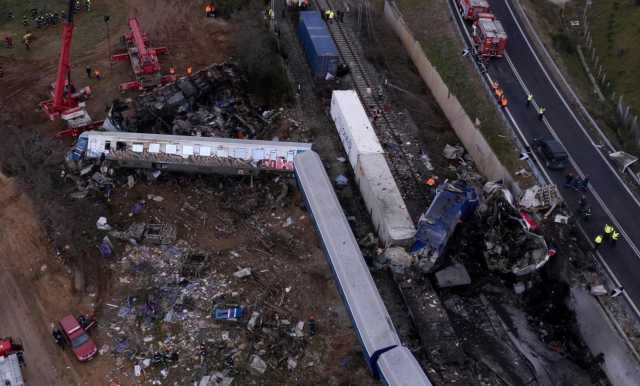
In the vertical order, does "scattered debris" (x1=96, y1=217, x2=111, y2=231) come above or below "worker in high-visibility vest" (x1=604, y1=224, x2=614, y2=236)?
above

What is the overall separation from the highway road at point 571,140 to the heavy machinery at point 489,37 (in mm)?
769

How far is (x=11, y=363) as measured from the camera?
21500mm

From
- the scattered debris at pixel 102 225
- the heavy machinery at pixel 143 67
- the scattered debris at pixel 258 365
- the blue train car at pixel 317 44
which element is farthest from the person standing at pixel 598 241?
the heavy machinery at pixel 143 67

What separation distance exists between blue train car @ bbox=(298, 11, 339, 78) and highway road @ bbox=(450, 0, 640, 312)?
10955 mm

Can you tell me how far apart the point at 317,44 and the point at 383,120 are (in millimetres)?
6925

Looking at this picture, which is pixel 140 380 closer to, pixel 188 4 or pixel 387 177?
pixel 387 177

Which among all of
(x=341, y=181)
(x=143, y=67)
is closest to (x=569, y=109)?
(x=341, y=181)

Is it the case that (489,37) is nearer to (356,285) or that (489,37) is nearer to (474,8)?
(474,8)

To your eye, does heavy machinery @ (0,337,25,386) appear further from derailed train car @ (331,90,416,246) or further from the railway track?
the railway track

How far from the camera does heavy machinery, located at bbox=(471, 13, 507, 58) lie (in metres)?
36.8

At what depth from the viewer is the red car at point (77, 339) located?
2233cm

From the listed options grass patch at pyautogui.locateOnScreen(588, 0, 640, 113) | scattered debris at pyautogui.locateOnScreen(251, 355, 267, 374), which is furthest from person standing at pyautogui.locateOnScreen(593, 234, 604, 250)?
scattered debris at pyautogui.locateOnScreen(251, 355, 267, 374)

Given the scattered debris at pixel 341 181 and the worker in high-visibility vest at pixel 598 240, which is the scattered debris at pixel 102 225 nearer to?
the scattered debris at pixel 341 181

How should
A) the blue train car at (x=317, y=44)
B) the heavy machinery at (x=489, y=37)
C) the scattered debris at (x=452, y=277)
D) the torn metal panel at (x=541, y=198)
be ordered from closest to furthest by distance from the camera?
the scattered debris at (x=452, y=277) < the torn metal panel at (x=541, y=198) < the blue train car at (x=317, y=44) < the heavy machinery at (x=489, y=37)
